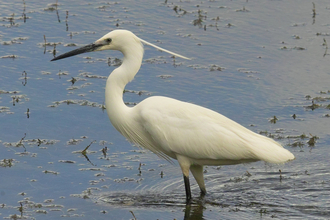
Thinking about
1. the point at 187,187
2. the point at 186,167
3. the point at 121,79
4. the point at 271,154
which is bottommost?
the point at 187,187

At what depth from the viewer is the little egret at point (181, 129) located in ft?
21.0

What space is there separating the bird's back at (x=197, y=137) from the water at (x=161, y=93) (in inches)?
23.0

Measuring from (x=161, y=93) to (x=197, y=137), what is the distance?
264 cm

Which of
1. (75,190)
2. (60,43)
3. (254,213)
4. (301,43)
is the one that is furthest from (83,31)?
(254,213)

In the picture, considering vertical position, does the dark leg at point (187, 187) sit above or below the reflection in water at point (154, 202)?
above

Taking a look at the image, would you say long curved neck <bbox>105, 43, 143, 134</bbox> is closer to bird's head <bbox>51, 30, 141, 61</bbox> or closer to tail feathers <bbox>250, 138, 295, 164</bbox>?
bird's head <bbox>51, 30, 141, 61</bbox>

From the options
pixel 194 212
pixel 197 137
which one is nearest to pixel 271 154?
pixel 197 137

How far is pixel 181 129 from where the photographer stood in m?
6.46

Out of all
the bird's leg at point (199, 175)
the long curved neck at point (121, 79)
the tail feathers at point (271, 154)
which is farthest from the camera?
the bird's leg at point (199, 175)

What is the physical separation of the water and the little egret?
1.83 ft

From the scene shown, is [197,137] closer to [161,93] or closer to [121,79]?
[121,79]

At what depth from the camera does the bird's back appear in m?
6.40

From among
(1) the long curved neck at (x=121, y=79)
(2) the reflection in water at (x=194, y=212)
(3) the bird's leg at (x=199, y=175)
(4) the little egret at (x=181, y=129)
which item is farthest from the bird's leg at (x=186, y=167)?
(1) the long curved neck at (x=121, y=79)

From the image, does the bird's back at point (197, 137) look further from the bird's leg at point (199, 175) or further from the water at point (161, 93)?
the water at point (161, 93)
